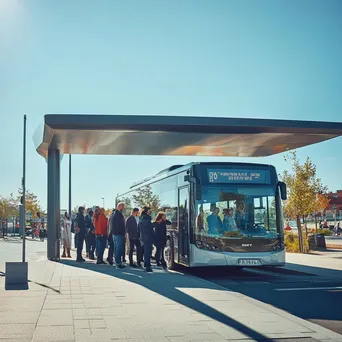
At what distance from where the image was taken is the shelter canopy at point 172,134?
1614 cm

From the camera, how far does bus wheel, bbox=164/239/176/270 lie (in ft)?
54.9

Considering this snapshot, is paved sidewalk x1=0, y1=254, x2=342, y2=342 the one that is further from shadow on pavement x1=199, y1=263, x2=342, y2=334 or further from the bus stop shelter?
the bus stop shelter

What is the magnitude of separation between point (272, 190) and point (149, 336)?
9.17m

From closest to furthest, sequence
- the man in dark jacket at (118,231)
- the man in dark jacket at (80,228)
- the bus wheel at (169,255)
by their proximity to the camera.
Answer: the man in dark jacket at (118,231) < the bus wheel at (169,255) < the man in dark jacket at (80,228)

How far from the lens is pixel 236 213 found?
1520 cm

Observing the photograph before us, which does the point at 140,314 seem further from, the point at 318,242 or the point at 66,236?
the point at 318,242

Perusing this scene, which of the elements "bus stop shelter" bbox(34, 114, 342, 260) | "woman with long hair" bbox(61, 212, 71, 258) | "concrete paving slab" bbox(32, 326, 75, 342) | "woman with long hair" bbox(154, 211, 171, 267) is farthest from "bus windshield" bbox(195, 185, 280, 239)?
"woman with long hair" bbox(61, 212, 71, 258)

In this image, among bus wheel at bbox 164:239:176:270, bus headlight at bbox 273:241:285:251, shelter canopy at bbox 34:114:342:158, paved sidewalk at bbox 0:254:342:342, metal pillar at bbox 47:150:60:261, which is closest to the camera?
paved sidewalk at bbox 0:254:342:342

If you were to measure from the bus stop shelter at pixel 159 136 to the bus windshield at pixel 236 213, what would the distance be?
2.23 m

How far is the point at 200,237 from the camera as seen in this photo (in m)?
15.0

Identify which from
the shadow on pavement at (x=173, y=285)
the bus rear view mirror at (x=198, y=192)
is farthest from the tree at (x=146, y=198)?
the bus rear view mirror at (x=198, y=192)

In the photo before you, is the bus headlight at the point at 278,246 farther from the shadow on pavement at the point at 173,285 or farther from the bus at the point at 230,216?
the shadow on pavement at the point at 173,285

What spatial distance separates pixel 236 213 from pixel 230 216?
21 cm

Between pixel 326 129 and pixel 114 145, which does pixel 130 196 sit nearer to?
pixel 114 145
